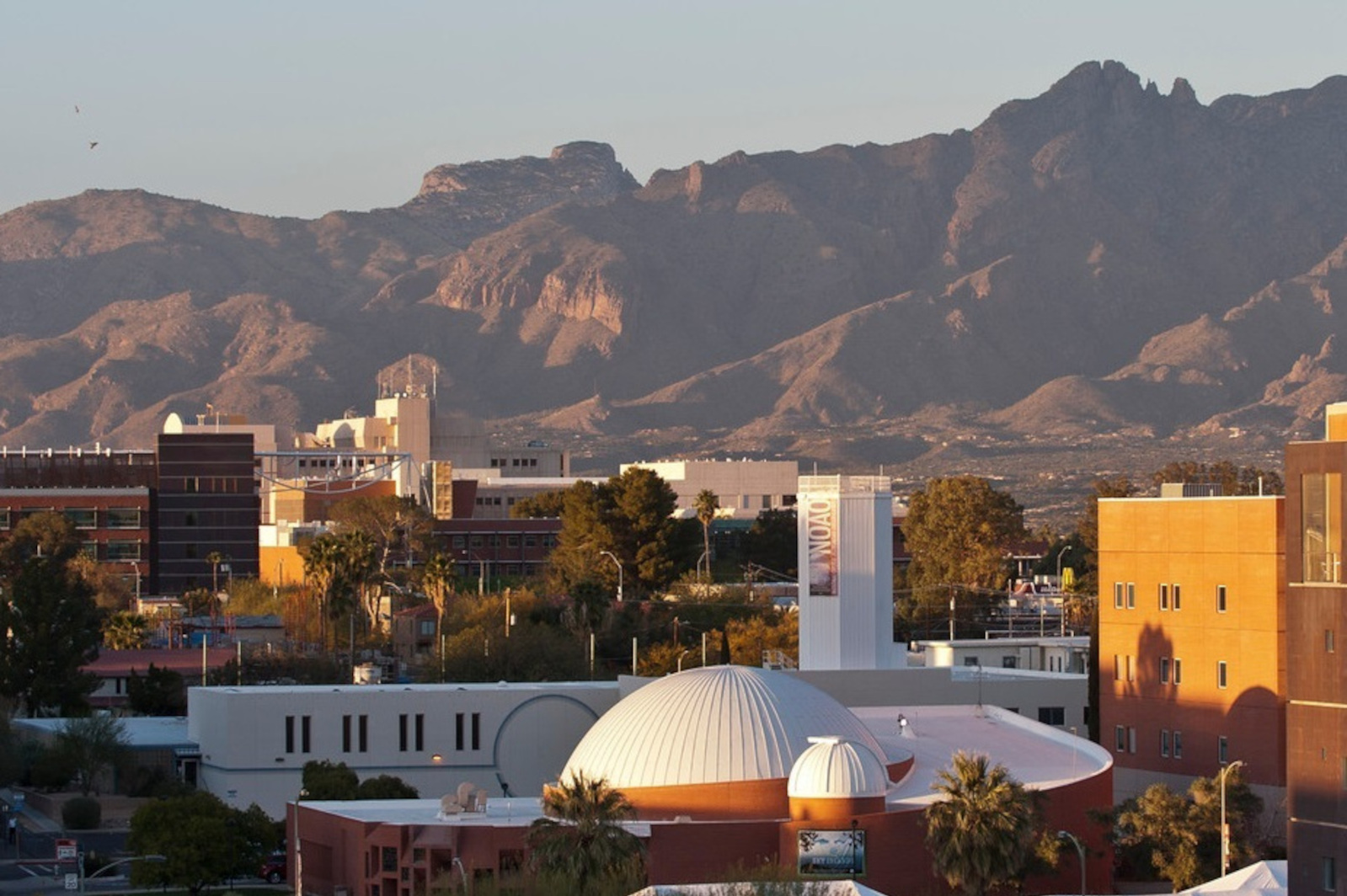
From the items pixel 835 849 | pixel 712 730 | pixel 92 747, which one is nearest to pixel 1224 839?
pixel 835 849

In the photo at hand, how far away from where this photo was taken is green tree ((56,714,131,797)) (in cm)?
10338

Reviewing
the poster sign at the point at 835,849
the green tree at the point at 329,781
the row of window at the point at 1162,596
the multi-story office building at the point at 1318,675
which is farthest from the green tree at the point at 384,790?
the multi-story office building at the point at 1318,675

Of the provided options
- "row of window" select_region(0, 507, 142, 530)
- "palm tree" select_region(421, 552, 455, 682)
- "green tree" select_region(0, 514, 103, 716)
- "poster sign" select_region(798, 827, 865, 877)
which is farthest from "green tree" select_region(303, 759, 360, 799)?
"row of window" select_region(0, 507, 142, 530)

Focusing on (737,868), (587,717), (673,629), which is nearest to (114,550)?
(673,629)

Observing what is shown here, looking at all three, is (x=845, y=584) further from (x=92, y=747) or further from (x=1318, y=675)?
(x=1318, y=675)

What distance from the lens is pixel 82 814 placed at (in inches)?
3745

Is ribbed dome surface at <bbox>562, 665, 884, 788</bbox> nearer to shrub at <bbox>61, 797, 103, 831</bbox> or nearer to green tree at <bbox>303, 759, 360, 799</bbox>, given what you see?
green tree at <bbox>303, 759, 360, 799</bbox>

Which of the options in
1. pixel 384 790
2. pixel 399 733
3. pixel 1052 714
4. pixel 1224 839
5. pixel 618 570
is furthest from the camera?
pixel 618 570

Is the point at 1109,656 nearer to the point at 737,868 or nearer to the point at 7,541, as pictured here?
the point at 737,868

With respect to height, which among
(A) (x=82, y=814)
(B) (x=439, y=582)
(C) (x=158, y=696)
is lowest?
(A) (x=82, y=814)

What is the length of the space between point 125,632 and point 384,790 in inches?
2340

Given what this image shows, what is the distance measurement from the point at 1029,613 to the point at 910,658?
37655 millimetres

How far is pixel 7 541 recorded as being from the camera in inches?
7028

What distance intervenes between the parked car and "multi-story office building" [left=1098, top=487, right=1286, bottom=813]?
30.6 meters
